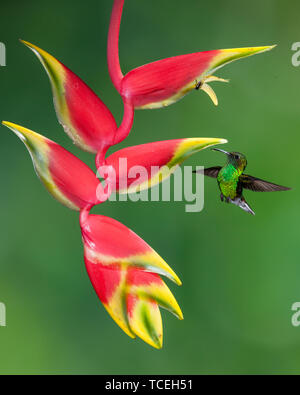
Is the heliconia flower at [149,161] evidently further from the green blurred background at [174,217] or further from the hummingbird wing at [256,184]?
the green blurred background at [174,217]

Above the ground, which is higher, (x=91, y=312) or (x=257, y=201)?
(x=257, y=201)

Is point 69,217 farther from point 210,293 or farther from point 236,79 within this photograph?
point 236,79

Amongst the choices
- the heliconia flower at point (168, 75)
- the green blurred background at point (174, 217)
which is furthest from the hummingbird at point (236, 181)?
the green blurred background at point (174, 217)

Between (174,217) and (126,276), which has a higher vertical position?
(174,217)

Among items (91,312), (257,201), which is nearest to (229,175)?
(257,201)

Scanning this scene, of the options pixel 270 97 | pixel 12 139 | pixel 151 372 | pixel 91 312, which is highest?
pixel 270 97
